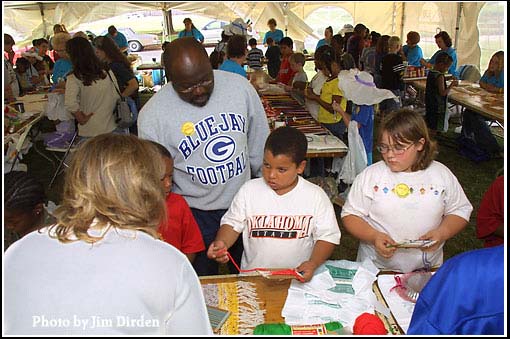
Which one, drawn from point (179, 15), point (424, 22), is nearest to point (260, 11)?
point (179, 15)

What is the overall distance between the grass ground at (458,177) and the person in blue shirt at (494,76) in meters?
0.67

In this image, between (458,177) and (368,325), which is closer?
(368,325)

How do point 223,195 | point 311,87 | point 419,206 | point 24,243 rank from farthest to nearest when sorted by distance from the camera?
point 311,87 → point 223,195 → point 419,206 → point 24,243

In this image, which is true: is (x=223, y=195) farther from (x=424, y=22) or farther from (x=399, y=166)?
(x=424, y=22)

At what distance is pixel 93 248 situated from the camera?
3.51 ft

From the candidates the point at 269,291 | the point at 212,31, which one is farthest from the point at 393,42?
the point at 269,291

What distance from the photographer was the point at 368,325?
1565mm

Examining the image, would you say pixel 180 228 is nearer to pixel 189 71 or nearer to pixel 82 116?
pixel 189 71

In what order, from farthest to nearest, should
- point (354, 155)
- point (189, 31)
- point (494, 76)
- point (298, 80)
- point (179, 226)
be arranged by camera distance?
point (189, 31) → point (494, 76) → point (298, 80) → point (354, 155) → point (179, 226)

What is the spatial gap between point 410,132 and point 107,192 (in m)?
1.36

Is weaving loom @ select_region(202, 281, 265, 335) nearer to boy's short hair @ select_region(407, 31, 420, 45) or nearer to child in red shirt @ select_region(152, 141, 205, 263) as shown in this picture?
child in red shirt @ select_region(152, 141, 205, 263)

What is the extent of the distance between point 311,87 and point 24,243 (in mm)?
4315

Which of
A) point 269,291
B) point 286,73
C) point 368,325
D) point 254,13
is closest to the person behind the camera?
point 368,325

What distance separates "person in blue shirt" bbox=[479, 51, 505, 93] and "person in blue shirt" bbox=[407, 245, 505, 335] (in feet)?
19.1
